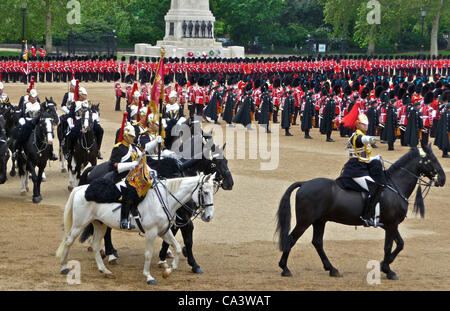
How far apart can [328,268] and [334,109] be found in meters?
14.5

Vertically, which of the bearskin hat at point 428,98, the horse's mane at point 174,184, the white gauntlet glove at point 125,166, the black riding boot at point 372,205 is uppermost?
the bearskin hat at point 428,98

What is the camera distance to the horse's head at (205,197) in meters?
10.2

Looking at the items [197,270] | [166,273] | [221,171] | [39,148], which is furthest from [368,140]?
[39,148]

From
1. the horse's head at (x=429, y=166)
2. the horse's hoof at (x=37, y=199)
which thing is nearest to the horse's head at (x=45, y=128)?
the horse's hoof at (x=37, y=199)

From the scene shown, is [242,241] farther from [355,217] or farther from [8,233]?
[8,233]

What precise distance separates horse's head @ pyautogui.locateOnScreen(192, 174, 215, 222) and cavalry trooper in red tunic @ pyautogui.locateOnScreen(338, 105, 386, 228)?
193 centimetres

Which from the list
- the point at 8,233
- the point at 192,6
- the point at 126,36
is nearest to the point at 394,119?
the point at 8,233

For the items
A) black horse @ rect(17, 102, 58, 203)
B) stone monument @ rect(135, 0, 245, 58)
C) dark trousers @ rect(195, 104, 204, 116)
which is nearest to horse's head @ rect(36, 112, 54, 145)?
black horse @ rect(17, 102, 58, 203)

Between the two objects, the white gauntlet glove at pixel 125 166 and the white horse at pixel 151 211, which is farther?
the white gauntlet glove at pixel 125 166

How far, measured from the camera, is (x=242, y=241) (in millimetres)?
12844

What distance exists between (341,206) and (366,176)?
1.79 ft

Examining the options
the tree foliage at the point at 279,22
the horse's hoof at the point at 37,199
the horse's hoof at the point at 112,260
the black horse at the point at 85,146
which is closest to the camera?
the horse's hoof at the point at 112,260

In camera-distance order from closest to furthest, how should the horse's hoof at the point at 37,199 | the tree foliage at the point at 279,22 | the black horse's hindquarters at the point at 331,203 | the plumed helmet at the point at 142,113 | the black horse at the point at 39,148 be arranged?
the black horse's hindquarters at the point at 331,203 → the plumed helmet at the point at 142,113 → the horse's hoof at the point at 37,199 → the black horse at the point at 39,148 → the tree foliage at the point at 279,22

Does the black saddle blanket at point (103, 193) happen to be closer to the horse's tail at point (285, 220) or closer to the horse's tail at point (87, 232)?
the horse's tail at point (87, 232)
